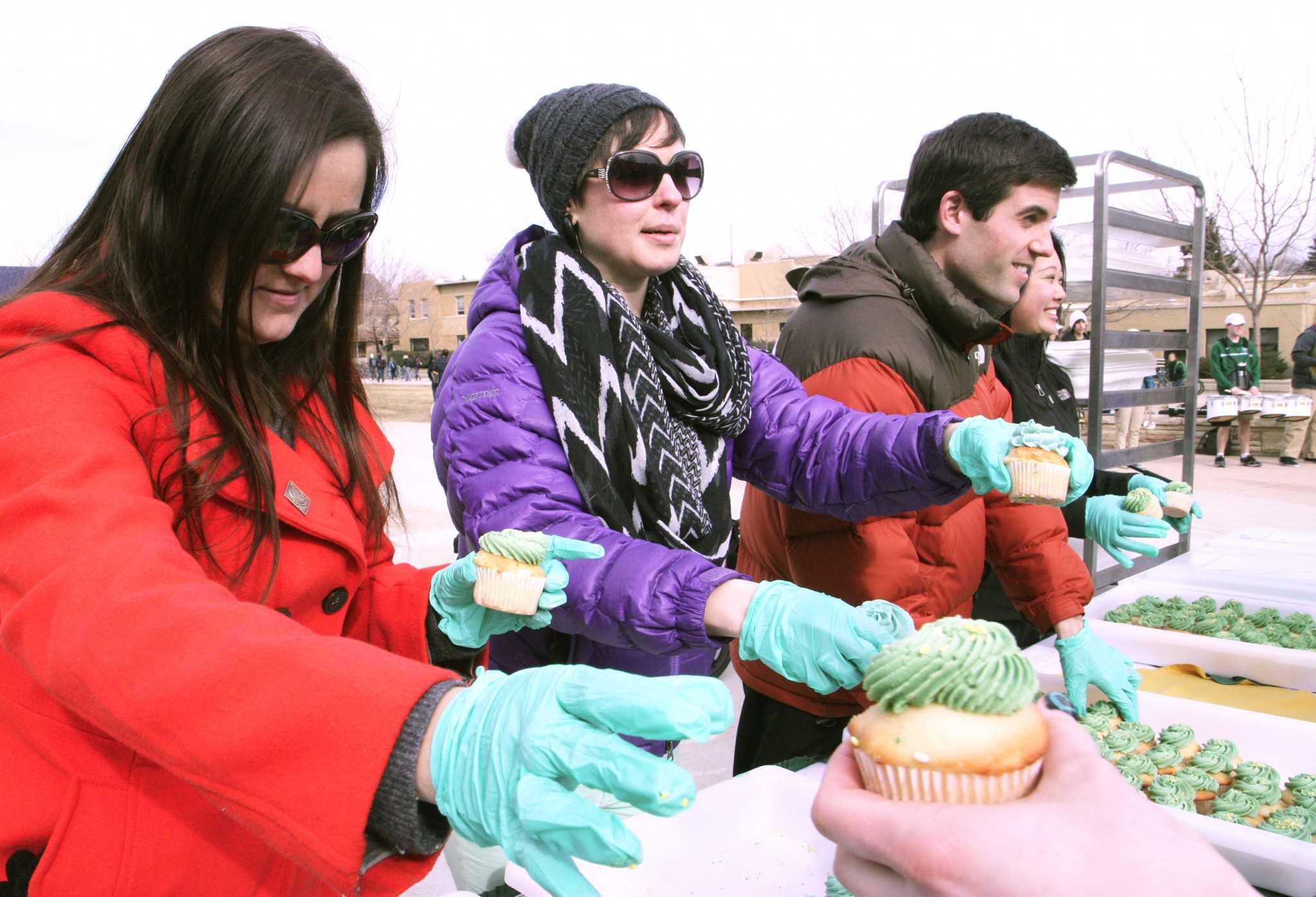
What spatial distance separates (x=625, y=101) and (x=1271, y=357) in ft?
80.8

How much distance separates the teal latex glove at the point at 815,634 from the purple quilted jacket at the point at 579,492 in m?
0.09

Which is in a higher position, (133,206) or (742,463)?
(133,206)

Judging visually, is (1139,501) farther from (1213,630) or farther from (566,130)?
(566,130)

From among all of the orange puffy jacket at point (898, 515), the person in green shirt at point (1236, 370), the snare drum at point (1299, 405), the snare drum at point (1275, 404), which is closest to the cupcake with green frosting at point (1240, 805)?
the orange puffy jacket at point (898, 515)

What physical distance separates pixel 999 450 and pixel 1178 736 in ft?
3.97

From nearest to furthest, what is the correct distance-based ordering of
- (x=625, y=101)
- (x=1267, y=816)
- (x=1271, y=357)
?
(x=625, y=101) → (x=1267, y=816) → (x=1271, y=357)

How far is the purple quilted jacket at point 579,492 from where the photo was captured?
1.43 metres

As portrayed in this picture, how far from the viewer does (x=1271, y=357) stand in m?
21.1

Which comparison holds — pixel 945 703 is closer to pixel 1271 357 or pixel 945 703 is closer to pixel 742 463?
pixel 742 463

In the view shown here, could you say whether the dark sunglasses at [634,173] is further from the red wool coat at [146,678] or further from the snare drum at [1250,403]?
the snare drum at [1250,403]

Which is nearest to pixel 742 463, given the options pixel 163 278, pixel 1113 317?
pixel 163 278

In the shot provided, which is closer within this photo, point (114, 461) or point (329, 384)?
point (114, 461)

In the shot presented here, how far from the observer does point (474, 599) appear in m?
1.43

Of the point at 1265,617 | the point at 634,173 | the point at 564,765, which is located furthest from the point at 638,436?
the point at 1265,617
